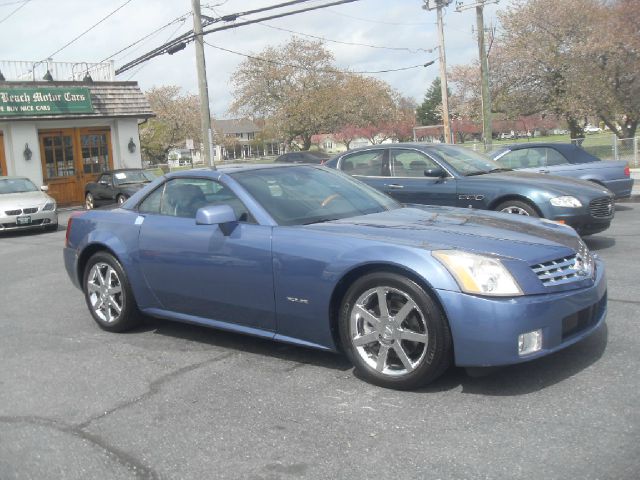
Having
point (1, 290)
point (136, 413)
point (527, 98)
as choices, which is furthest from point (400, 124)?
point (136, 413)

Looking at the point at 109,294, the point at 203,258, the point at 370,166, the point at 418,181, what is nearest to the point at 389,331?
the point at 203,258

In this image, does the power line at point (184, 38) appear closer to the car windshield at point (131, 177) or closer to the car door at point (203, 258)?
the car windshield at point (131, 177)

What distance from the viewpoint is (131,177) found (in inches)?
813

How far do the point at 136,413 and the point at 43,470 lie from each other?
726mm

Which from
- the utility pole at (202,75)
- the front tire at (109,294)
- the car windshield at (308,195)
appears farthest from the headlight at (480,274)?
the utility pole at (202,75)

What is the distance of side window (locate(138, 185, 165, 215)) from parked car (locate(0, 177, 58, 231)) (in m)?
10.1

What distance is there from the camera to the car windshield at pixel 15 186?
16219 mm

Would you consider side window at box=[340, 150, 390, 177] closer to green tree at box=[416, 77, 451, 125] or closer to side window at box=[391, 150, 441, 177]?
side window at box=[391, 150, 441, 177]

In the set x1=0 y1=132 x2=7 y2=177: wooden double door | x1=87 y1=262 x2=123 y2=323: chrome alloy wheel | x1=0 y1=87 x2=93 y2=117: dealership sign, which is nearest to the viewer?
x1=87 y1=262 x2=123 y2=323: chrome alloy wheel

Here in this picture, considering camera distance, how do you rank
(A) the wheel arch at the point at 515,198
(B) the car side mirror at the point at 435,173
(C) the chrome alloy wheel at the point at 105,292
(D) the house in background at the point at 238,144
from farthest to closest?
(D) the house in background at the point at 238,144 < (B) the car side mirror at the point at 435,173 < (A) the wheel arch at the point at 515,198 < (C) the chrome alloy wheel at the point at 105,292

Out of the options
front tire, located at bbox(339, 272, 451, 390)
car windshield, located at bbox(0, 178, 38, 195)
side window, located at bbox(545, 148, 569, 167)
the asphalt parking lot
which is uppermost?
car windshield, located at bbox(0, 178, 38, 195)

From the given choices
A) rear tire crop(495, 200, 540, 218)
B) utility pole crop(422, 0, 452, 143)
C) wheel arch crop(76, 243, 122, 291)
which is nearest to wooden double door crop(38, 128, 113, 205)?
utility pole crop(422, 0, 452, 143)

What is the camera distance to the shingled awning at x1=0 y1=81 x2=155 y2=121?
21203 mm

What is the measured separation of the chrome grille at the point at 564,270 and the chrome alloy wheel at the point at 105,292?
350cm
